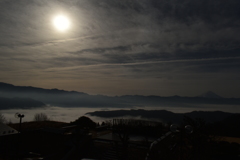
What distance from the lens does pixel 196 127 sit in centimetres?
1363

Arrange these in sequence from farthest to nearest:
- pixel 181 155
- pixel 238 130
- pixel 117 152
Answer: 1. pixel 238 130
2. pixel 117 152
3. pixel 181 155

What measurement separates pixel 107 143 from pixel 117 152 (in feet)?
10.3

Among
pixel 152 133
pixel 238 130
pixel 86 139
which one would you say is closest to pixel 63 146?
pixel 86 139

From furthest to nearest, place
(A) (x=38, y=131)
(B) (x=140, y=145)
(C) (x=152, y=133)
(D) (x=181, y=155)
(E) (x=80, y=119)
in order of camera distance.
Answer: (E) (x=80, y=119), (C) (x=152, y=133), (A) (x=38, y=131), (B) (x=140, y=145), (D) (x=181, y=155)

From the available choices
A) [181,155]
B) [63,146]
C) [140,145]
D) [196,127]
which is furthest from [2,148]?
[196,127]

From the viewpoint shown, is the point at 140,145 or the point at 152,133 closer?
the point at 140,145

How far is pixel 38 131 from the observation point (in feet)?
66.3

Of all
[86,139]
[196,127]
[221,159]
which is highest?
[196,127]

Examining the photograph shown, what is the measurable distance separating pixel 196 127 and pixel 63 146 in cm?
1280

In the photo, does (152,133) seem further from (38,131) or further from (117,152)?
(38,131)

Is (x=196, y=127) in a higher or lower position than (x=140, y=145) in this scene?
higher

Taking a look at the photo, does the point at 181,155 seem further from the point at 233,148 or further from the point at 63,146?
the point at 63,146

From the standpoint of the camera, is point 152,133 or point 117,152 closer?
point 117,152

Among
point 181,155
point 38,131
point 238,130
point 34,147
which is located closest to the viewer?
point 181,155
